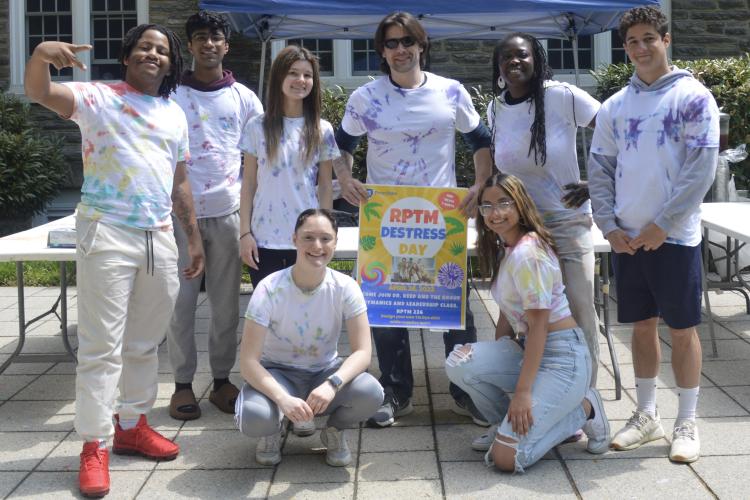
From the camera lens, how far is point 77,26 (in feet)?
38.2

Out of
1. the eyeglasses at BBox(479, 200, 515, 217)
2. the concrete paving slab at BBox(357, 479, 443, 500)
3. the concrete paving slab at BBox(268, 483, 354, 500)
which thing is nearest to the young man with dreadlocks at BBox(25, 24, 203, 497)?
the concrete paving slab at BBox(268, 483, 354, 500)

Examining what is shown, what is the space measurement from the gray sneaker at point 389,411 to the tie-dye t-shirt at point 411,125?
1.04 m

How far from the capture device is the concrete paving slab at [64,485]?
3576 millimetres

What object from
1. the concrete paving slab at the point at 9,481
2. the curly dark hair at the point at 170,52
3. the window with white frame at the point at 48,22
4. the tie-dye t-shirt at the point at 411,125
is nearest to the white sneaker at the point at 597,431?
the tie-dye t-shirt at the point at 411,125

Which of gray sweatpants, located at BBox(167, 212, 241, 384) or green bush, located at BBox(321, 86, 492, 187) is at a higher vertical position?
green bush, located at BBox(321, 86, 492, 187)

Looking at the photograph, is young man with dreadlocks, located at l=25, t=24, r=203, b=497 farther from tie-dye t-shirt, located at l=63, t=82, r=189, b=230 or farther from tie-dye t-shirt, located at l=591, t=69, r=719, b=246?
tie-dye t-shirt, located at l=591, t=69, r=719, b=246

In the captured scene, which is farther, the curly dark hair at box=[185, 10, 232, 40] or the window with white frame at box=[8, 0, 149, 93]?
the window with white frame at box=[8, 0, 149, 93]

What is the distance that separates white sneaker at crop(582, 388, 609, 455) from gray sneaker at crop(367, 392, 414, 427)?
0.92 meters

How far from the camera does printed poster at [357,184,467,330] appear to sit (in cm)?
444

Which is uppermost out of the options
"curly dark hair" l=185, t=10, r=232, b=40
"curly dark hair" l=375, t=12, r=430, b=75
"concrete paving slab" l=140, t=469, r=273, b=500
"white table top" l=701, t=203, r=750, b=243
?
"curly dark hair" l=185, t=10, r=232, b=40

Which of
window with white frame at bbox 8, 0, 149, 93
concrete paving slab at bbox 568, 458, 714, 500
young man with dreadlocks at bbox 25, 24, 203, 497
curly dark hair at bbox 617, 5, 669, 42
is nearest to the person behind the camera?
concrete paving slab at bbox 568, 458, 714, 500

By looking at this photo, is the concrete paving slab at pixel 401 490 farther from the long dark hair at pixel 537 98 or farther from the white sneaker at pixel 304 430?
the long dark hair at pixel 537 98

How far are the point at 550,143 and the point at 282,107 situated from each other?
125 cm

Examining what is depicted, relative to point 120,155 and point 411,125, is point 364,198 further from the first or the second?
point 120,155
